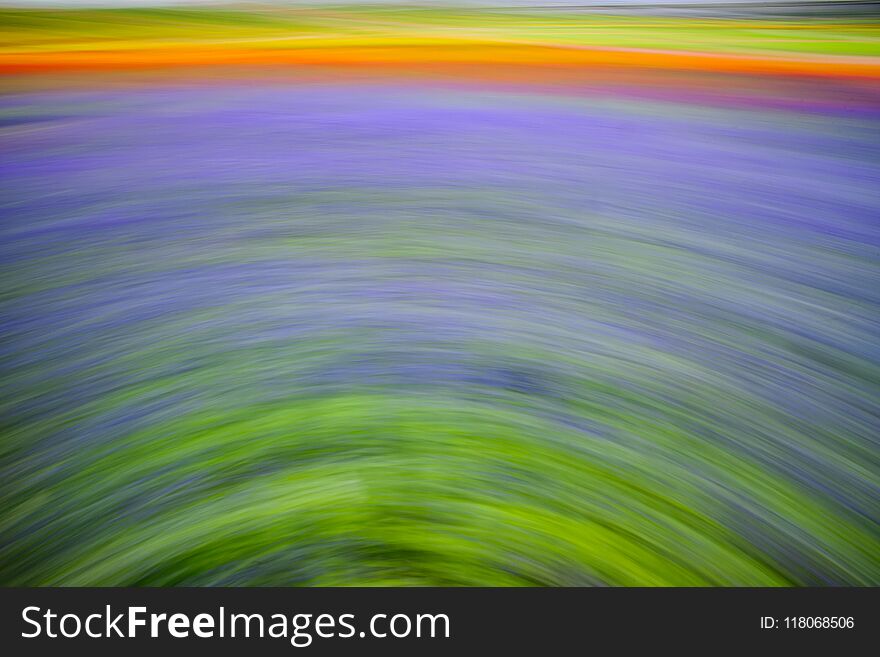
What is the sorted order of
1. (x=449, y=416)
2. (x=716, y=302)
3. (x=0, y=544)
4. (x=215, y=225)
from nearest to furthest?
(x=0, y=544)
(x=449, y=416)
(x=716, y=302)
(x=215, y=225)

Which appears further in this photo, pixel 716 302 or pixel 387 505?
pixel 716 302

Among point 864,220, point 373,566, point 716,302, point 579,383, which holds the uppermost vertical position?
point 864,220

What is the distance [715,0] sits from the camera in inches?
53.2

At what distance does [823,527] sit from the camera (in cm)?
99

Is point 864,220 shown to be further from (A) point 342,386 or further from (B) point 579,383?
(A) point 342,386

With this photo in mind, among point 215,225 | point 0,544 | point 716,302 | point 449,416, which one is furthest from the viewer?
point 215,225

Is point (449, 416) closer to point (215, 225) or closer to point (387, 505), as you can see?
point (387, 505)

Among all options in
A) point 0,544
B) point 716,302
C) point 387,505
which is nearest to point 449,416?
point 387,505

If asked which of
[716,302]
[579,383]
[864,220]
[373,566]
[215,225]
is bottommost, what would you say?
[373,566]

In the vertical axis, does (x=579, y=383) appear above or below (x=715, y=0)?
below

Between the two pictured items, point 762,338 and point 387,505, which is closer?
point 387,505

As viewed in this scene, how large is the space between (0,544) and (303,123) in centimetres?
96

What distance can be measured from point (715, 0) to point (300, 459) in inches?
47.4

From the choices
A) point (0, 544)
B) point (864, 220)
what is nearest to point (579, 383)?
point (864, 220)
